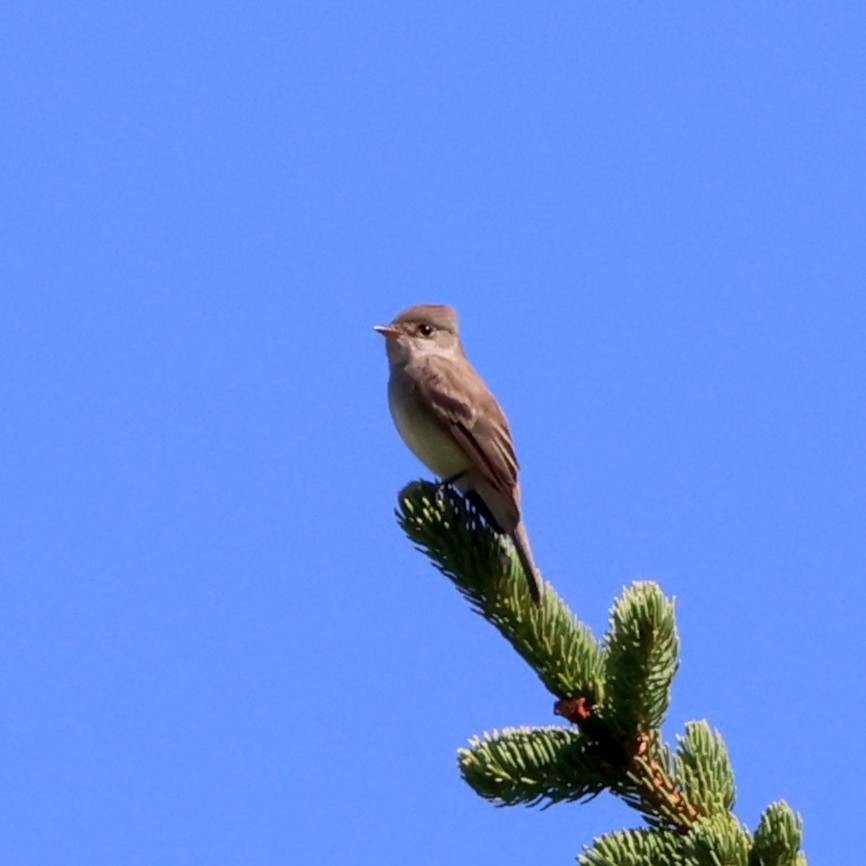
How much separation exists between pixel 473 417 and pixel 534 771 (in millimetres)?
2835

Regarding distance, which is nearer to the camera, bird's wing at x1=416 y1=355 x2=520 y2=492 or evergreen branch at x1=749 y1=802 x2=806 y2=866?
evergreen branch at x1=749 y1=802 x2=806 y2=866

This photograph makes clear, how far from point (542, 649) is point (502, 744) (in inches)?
14.0

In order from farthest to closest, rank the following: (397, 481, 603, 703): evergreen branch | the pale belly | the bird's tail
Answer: the pale belly, the bird's tail, (397, 481, 603, 703): evergreen branch

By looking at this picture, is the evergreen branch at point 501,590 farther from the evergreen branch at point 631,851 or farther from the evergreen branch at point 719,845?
the evergreen branch at point 719,845

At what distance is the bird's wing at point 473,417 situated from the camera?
18.7ft

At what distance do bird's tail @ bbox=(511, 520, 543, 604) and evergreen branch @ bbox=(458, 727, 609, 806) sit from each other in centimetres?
52

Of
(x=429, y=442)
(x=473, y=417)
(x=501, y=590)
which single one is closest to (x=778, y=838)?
(x=501, y=590)

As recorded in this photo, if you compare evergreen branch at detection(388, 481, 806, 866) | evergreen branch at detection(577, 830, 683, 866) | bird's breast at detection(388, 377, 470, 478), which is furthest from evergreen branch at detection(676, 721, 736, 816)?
bird's breast at detection(388, 377, 470, 478)

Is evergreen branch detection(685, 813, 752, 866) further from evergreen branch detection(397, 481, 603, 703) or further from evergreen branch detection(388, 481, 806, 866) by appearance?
evergreen branch detection(397, 481, 603, 703)

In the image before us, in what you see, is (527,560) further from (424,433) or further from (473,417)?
(424,433)

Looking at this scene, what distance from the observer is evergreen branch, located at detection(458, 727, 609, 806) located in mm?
3432

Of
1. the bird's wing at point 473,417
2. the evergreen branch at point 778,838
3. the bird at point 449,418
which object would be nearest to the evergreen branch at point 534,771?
the evergreen branch at point 778,838

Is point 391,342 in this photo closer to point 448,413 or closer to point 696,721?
point 448,413

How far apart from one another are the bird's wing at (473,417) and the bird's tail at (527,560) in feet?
2.11
